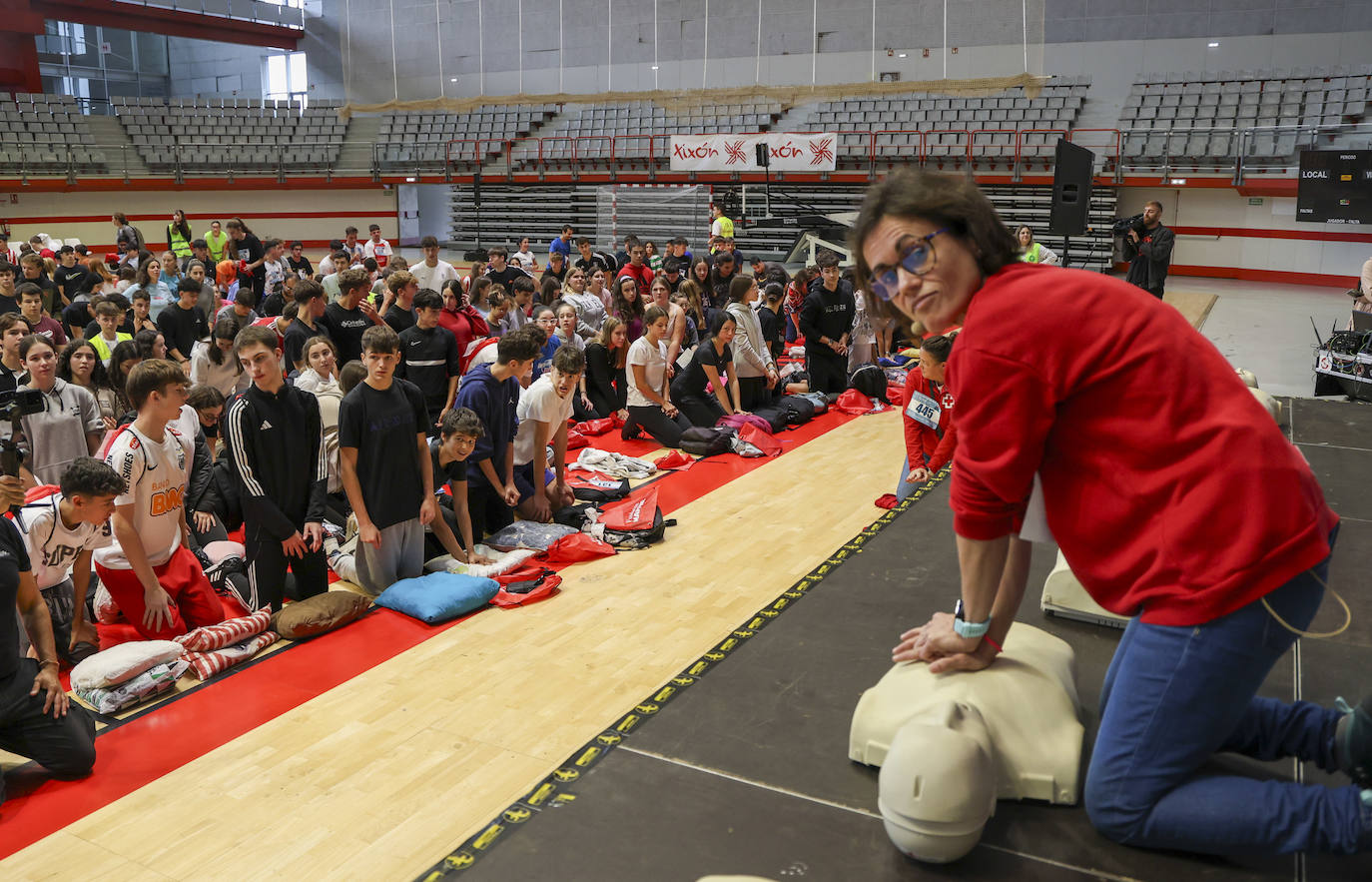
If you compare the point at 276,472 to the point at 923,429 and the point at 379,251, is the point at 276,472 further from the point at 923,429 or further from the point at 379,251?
the point at 379,251

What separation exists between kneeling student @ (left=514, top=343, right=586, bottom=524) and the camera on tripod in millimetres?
9463

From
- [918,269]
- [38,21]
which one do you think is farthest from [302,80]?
[918,269]

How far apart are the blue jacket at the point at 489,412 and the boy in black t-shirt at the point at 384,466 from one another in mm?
463

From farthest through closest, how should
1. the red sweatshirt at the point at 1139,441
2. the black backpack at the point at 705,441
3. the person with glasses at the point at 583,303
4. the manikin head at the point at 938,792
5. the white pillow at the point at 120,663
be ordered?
the person with glasses at the point at 583,303
the black backpack at the point at 705,441
the white pillow at the point at 120,663
the manikin head at the point at 938,792
the red sweatshirt at the point at 1139,441

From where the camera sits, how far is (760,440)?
8.49m

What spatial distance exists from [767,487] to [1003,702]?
203 inches

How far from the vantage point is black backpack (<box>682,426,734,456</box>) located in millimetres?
8352

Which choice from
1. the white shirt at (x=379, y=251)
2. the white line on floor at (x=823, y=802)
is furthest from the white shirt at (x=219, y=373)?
the white shirt at (x=379, y=251)

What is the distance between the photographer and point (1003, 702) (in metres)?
2.13

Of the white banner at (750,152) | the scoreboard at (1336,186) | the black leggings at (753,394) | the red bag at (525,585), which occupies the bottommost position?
the red bag at (525,585)

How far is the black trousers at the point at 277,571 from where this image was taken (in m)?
5.06

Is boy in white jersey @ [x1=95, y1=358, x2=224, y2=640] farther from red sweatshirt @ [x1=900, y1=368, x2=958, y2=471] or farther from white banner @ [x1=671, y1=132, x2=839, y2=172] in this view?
white banner @ [x1=671, y1=132, x2=839, y2=172]

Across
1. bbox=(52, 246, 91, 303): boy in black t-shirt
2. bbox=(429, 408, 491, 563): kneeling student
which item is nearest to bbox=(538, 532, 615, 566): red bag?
bbox=(429, 408, 491, 563): kneeling student

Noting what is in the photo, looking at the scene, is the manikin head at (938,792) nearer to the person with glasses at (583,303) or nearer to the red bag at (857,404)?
the red bag at (857,404)
